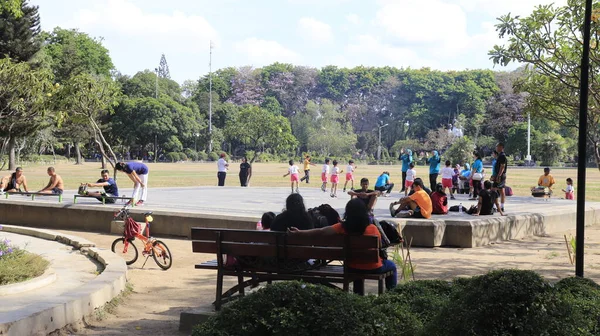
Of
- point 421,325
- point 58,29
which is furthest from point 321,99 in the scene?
point 421,325

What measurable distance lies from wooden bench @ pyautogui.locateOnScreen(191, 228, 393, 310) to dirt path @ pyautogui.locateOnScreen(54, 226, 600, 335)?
0.78 meters

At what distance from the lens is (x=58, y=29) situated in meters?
78.7

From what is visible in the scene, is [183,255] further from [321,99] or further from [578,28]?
[321,99]

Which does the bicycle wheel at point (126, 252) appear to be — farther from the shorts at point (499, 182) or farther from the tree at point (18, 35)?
the tree at point (18, 35)

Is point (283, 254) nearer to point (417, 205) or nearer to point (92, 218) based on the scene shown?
point (417, 205)

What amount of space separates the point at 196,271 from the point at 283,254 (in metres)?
3.87

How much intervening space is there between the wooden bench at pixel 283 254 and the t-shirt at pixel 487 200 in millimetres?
7985

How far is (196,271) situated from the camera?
10281 mm

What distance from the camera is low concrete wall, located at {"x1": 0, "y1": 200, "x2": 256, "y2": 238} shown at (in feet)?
43.7

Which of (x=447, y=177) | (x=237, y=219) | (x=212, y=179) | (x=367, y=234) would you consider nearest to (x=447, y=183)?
(x=447, y=177)

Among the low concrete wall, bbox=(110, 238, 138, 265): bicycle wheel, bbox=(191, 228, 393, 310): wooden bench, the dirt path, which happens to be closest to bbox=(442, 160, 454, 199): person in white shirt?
the dirt path

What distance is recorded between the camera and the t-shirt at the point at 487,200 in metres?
14.3

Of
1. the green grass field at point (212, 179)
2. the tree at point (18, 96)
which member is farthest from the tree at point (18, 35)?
the tree at point (18, 96)

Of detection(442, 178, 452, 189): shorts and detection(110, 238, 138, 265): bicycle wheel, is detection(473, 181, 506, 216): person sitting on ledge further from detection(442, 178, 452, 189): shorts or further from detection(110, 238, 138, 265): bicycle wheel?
detection(442, 178, 452, 189): shorts
